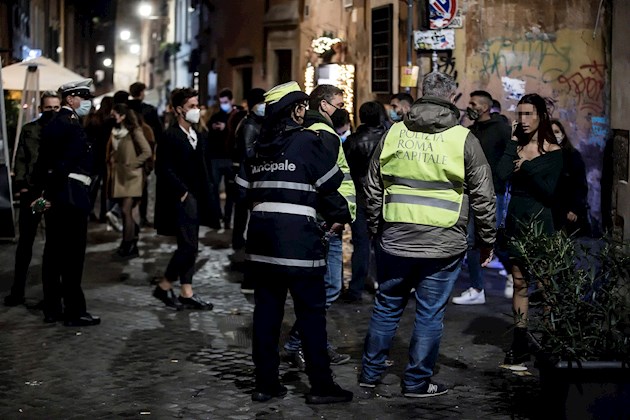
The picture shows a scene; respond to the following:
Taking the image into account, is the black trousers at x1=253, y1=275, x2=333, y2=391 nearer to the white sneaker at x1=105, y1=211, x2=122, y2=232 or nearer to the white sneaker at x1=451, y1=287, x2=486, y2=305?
the white sneaker at x1=451, y1=287, x2=486, y2=305

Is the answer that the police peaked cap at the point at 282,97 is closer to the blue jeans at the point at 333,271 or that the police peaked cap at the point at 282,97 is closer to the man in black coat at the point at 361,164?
the blue jeans at the point at 333,271

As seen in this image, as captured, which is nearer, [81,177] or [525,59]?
[81,177]

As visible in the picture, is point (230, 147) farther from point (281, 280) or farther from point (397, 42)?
point (281, 280)

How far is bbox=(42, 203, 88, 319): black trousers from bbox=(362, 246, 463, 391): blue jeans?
127 inches

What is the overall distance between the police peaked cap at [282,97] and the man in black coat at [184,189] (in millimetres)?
2925

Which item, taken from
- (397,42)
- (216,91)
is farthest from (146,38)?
(397,42)

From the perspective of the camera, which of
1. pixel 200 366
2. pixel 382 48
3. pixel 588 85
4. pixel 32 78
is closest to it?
pixel 200 366

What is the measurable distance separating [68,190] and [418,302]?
11.5 ft

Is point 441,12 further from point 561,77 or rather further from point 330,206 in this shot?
point 330,206

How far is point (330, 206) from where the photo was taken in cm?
727

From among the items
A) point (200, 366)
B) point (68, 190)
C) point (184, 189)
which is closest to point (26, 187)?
point (68, 190)

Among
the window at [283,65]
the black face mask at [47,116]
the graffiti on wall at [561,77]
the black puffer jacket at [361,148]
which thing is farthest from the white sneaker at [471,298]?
the window at [283,65]

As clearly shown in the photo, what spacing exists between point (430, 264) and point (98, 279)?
19.9 feet

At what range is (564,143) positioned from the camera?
1102 centimetres
